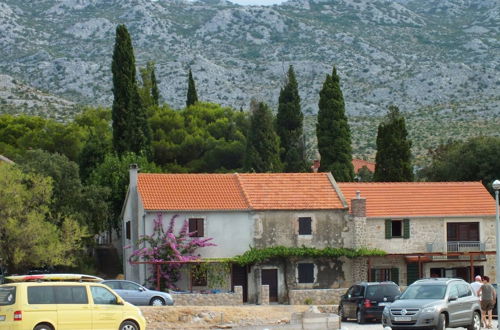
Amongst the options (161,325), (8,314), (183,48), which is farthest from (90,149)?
(183,48)

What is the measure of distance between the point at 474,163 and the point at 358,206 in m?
24.6

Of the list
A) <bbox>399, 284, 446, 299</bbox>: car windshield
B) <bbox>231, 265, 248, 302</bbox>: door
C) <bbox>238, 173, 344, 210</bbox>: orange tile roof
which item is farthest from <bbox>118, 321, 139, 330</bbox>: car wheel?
<bbox>238, 173, 344, 210</bbox>: orange tile roof

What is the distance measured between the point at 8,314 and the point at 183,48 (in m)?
140

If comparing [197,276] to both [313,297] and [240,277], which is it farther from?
[313,297]

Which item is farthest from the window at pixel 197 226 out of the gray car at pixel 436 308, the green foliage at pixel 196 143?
the gray car at pixel 436 308

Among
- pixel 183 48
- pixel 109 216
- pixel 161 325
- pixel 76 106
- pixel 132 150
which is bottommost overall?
pixel 161 325

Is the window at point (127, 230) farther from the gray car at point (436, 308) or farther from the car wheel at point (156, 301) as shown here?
the gray car at point (436, 308)

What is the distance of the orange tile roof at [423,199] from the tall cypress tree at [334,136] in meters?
11.5

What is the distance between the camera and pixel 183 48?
551ft

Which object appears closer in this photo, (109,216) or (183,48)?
(109,216)

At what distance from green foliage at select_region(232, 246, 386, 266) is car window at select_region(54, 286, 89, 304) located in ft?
84.5

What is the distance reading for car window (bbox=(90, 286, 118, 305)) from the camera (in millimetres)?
32125

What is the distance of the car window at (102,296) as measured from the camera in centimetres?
3212

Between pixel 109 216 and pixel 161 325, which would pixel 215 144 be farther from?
pixel 161 325
